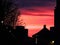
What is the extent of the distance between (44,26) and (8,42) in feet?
172

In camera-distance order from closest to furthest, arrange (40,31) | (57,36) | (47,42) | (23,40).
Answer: (57,36) → (23,40) → (47,42) → (40,31)

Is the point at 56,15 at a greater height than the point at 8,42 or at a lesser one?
greater

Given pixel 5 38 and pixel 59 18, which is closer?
pixel 5 38

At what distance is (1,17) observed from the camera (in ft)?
212

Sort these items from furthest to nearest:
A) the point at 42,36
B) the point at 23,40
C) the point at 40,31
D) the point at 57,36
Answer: the point at 40,31
the point at 42,36
the point at 23,40
the point at 57,36

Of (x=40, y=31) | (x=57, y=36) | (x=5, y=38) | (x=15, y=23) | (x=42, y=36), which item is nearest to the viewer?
A: (x=5, y=38)

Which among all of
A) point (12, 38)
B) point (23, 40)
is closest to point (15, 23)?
point (23, 40)

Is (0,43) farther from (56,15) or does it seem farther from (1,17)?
(1,17)

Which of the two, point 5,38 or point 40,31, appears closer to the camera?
point 5,38

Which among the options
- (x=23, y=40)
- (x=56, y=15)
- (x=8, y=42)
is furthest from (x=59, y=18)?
(x=8, y=42)

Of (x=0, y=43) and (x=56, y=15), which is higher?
(x=56, y=15)

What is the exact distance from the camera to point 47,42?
266ft

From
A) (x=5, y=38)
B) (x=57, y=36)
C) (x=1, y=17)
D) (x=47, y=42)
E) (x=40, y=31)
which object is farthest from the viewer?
(x=40, y=31)

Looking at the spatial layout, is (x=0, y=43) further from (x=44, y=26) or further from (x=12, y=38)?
(x=44, y=26)
